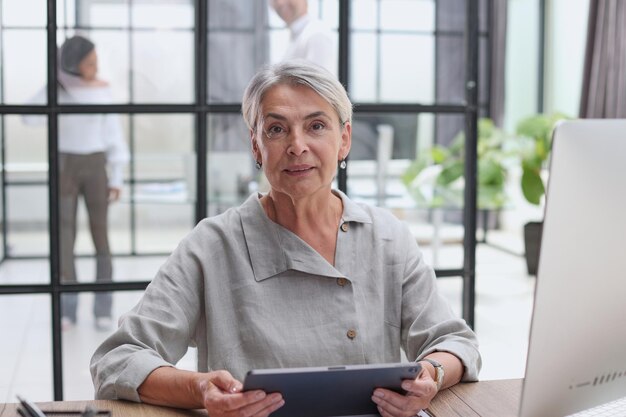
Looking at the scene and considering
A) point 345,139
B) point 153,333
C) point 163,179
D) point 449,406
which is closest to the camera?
point 449,406

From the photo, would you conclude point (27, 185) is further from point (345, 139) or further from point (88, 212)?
point (345, 139)

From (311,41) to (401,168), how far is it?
0.64 meters

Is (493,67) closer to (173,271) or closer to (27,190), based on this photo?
A: (27,190)

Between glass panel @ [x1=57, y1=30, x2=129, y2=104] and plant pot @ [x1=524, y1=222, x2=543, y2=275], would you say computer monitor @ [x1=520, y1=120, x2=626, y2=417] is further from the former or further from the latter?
plant pot @ [x1=524, y1=222, x2=543, y2=275]

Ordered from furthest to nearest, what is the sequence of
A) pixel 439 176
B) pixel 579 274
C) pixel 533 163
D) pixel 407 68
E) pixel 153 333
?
pixel 533 163 < pixel 439 176 < pixel 407 68 < pixel 153 333 < pixel 579 274

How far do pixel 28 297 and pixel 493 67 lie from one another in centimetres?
685

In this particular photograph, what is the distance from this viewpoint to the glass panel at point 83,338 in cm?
294

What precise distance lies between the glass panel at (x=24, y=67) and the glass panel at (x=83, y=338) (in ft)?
2.16

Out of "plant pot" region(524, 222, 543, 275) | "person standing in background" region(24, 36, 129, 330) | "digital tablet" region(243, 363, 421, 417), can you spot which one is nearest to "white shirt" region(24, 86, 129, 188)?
"person standing in background" region(24, 36, 129, 330)

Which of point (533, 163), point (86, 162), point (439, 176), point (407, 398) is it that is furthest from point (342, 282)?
point (533, 163)

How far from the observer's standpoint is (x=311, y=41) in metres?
2.97

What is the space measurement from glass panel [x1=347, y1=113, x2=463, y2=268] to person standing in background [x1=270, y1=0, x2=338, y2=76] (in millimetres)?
272

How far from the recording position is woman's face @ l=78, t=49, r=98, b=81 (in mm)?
2840

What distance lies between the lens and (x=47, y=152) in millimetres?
2861
